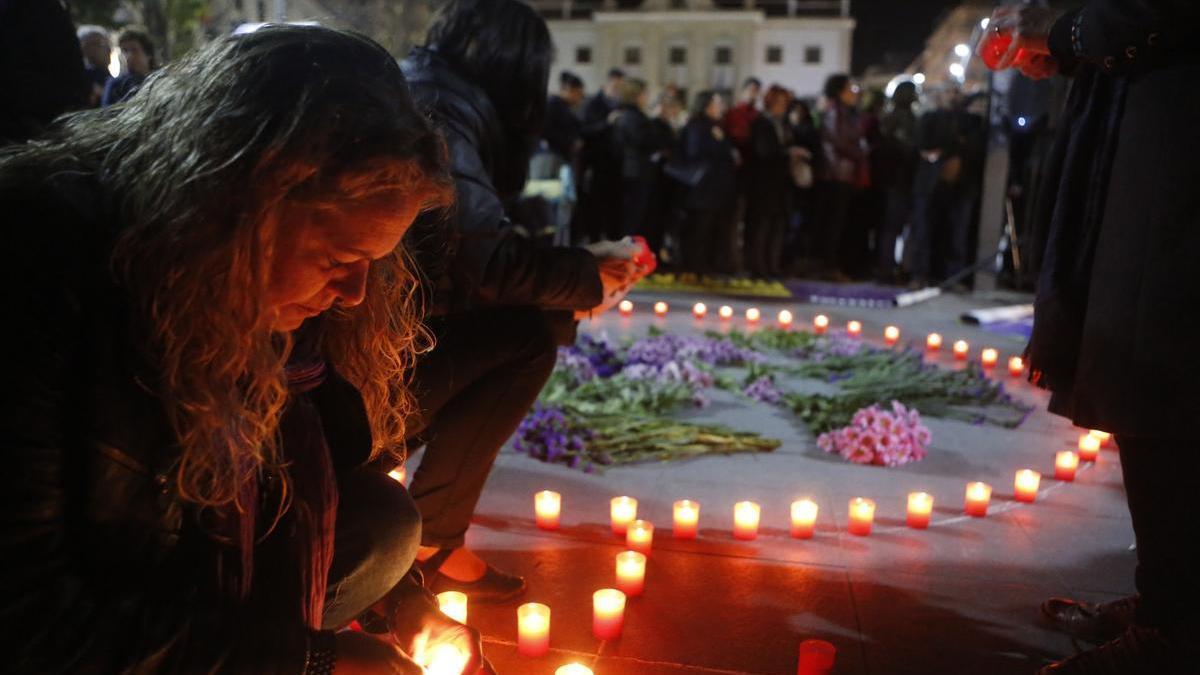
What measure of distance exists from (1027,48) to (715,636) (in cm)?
176

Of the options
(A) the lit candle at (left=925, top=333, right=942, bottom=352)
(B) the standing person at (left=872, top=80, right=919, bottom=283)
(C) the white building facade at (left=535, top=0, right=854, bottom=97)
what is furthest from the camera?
(C) the white building facade at (left=535, top=0, right=854, bottom=97)

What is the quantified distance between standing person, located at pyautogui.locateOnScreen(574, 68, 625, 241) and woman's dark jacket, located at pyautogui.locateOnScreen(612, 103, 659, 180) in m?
0.10

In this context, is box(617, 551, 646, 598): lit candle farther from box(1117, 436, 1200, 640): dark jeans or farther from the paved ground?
box(1117, 436, 1200, 640): dark jeans

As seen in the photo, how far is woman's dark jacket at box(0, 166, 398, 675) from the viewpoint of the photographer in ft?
3.72

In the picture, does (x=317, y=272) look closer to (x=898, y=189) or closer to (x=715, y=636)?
(x=715, y=636)

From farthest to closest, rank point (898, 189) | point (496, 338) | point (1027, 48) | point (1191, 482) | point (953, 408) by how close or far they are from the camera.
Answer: point (898, 189) < point (953, 408) < point (496, 338) < point (1027, 48) < point (1191, 482)

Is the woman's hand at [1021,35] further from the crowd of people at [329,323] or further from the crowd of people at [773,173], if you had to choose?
the crowd of people at [773,173]

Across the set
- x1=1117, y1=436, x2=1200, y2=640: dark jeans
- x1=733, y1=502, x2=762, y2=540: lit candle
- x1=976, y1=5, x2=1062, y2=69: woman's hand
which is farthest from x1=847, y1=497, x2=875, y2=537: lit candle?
x1=976, y1=5, x2=1062, y2=69: woman's hand

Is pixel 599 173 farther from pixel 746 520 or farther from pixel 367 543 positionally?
pixel 367 543

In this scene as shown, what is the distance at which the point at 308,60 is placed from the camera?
1256 millimetres

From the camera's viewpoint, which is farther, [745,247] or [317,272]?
[745,247]

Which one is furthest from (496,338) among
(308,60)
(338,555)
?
(308,60)

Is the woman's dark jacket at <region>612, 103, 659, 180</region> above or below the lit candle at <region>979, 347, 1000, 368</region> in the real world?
above

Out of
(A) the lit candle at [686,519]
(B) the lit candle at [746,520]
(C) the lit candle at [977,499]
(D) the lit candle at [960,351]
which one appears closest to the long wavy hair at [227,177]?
(A) the lit candle at [686,519]
